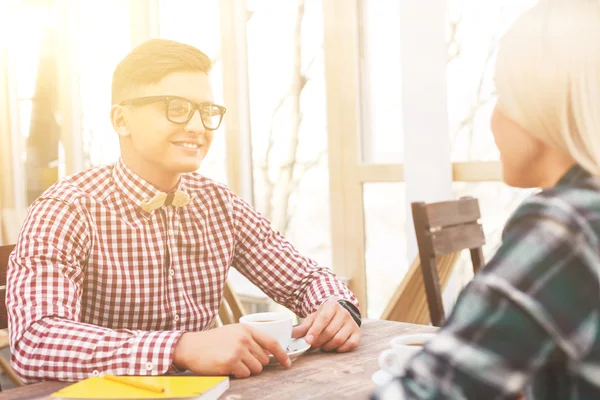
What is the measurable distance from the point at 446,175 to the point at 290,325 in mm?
1702

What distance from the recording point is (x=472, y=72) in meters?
2.79

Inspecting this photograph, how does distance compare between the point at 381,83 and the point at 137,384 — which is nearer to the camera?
the point at 137,384

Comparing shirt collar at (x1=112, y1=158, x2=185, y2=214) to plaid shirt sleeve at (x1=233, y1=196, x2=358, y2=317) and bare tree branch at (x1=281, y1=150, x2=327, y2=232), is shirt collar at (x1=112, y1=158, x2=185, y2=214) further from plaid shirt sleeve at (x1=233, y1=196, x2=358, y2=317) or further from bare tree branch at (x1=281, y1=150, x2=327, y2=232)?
bare tree branch at (x1=281, y1=150, x2=327, y2=232)

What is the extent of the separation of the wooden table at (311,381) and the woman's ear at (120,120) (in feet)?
2.16

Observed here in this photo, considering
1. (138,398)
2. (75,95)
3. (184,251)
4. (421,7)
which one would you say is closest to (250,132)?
(421,7)

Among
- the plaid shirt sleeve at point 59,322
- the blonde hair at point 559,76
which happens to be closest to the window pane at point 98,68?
the plaid shirt sleeve at point 59,322

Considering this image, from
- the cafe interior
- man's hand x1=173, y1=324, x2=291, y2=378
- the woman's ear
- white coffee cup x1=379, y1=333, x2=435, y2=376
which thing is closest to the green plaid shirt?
white coffee cup x1=379, y1=333, x2=435, y2=376

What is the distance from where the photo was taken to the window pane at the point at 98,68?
4.88 meters

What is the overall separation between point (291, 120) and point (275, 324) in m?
2.41

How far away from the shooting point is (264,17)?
377 cm

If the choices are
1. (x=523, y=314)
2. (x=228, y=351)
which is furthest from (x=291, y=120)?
(x=523, y=314)

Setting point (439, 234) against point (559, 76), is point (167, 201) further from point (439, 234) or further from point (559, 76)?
point (559, 76)

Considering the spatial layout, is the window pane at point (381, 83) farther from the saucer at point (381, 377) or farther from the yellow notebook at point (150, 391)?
the yellow notebook at point (150, 391)

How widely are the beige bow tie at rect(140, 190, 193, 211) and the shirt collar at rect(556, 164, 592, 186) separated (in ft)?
3.61
